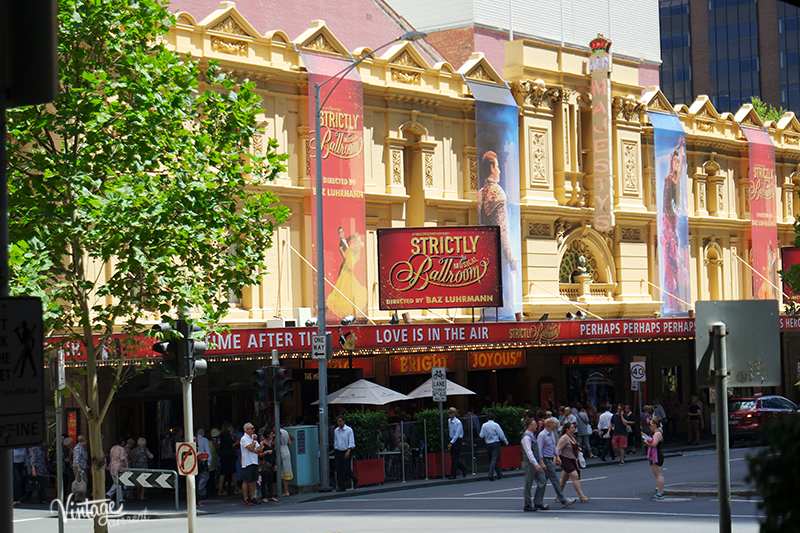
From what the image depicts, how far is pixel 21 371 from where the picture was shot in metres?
5.24

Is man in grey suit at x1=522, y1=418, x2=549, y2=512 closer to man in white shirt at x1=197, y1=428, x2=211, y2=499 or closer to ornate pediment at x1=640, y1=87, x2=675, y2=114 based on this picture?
man in white shirt at x1=197, y1=428, x2=211, y2=499

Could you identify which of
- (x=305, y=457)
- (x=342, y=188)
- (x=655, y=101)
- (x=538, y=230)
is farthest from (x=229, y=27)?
(x=655, y=101)

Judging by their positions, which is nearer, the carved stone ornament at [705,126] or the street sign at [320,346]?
the street sign at [320,346]

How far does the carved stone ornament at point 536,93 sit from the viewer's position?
123ft

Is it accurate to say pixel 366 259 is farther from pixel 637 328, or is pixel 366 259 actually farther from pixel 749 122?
pixel 749 122

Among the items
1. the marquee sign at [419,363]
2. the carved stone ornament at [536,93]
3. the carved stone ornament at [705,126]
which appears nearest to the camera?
the marquee sign at [419,363]

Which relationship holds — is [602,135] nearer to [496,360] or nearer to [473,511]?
[496,360]

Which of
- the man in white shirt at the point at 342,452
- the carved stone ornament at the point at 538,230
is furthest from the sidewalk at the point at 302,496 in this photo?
the carved stone ornament at the point at 538,230

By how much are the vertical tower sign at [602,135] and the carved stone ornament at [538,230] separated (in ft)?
7.19

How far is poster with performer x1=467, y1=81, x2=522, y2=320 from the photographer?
35875 millimetres

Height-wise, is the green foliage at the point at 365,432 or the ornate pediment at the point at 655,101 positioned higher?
the ornate pediment at the point at 655,101

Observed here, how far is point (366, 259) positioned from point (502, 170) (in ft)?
19.9

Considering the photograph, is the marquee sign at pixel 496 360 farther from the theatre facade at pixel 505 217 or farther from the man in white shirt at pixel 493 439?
the man in white shirt at pixel 493 439

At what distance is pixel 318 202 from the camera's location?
26812 millimetres
